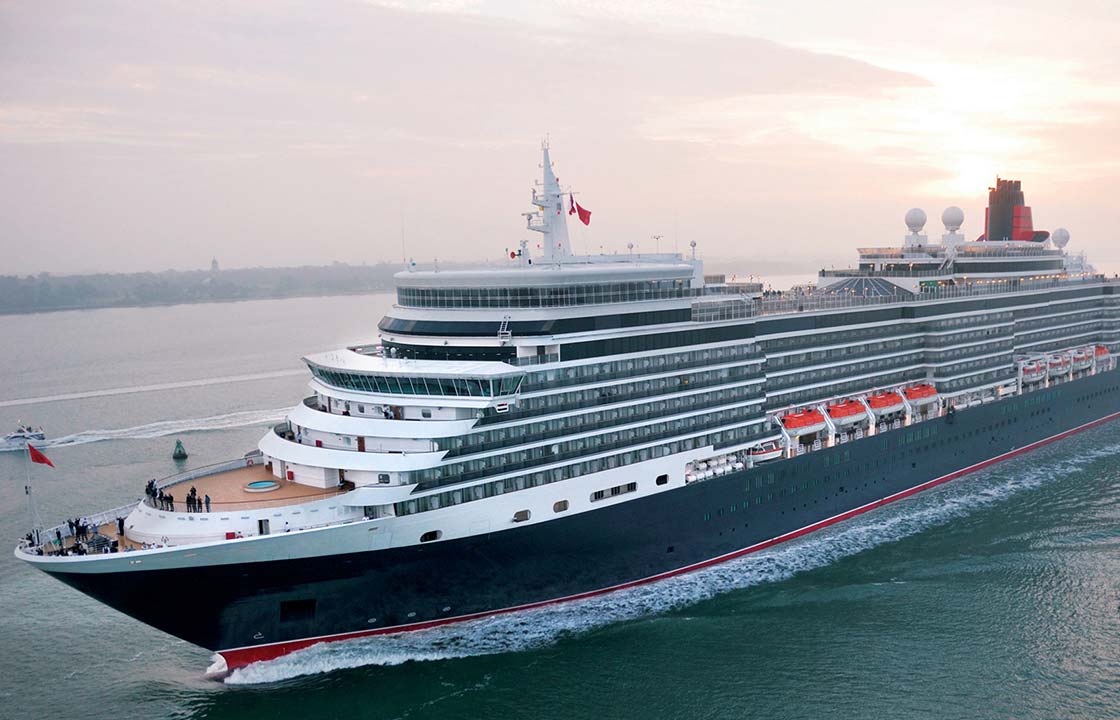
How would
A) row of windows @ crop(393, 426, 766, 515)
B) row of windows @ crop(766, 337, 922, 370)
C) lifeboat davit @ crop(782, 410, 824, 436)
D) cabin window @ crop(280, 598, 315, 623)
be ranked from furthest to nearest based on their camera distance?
row of windows @ crop(766, 337, 922, 370), lifeboat davit @ crop(782, 410, 824, 436), row of windows @ crop(393, 426, 766, 515), cabin window @ crop(280, 598, 315, 623)

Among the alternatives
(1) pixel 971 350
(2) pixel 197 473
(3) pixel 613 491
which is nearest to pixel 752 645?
(3) pixel 613 491

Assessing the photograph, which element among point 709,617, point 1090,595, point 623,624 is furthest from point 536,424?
point 1090,595

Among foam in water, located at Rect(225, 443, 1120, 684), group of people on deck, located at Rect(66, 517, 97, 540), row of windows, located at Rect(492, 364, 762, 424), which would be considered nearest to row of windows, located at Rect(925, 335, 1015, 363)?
foam in water, located at Rect(225, 443, 1120, 684)

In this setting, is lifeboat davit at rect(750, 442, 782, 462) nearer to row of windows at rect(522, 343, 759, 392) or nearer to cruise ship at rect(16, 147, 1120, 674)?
cruise ship at rect(16, 147, 1120, 674)

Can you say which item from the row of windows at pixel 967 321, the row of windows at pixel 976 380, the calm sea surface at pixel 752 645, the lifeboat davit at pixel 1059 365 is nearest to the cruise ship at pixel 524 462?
the calm sea surface at pixel 752 645

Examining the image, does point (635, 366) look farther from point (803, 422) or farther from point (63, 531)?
point (63, 531)
